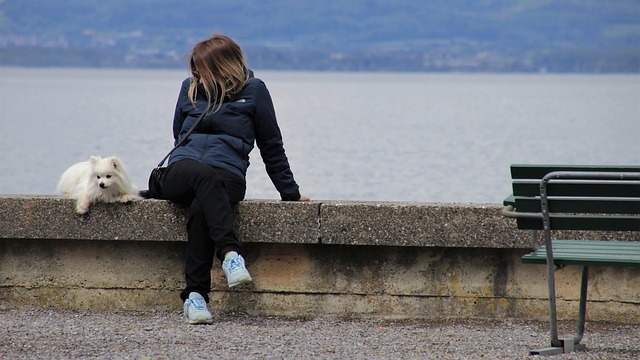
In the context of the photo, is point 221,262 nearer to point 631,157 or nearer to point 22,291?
point 22,291

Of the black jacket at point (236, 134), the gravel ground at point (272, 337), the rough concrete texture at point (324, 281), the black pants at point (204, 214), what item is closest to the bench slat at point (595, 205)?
the gravel ground at point (272, 337)

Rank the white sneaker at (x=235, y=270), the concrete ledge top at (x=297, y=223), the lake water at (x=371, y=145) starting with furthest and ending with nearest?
1. the lake water at (x=371, y=145)
2. the concrete ledge top at (x=297, y=223)
3. the white sneaker at (x=235, y=270)

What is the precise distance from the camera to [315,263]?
6.41 m

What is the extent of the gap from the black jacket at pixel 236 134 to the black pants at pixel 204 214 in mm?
131

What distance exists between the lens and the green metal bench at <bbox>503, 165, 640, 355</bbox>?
5031 millimetres

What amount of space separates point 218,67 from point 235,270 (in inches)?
48.0

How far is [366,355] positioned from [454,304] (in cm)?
111

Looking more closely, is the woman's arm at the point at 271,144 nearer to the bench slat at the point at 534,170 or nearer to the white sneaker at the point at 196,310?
the white sneaker at the point at 196,310

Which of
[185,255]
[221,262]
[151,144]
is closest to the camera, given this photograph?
[221,262]

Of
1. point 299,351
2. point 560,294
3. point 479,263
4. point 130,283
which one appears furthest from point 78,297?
point 560,294

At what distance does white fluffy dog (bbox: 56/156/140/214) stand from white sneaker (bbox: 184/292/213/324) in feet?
2.35

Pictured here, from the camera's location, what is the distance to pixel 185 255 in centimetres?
648

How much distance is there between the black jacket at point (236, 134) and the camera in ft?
20.8

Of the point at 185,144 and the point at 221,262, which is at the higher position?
the point at 185,144
